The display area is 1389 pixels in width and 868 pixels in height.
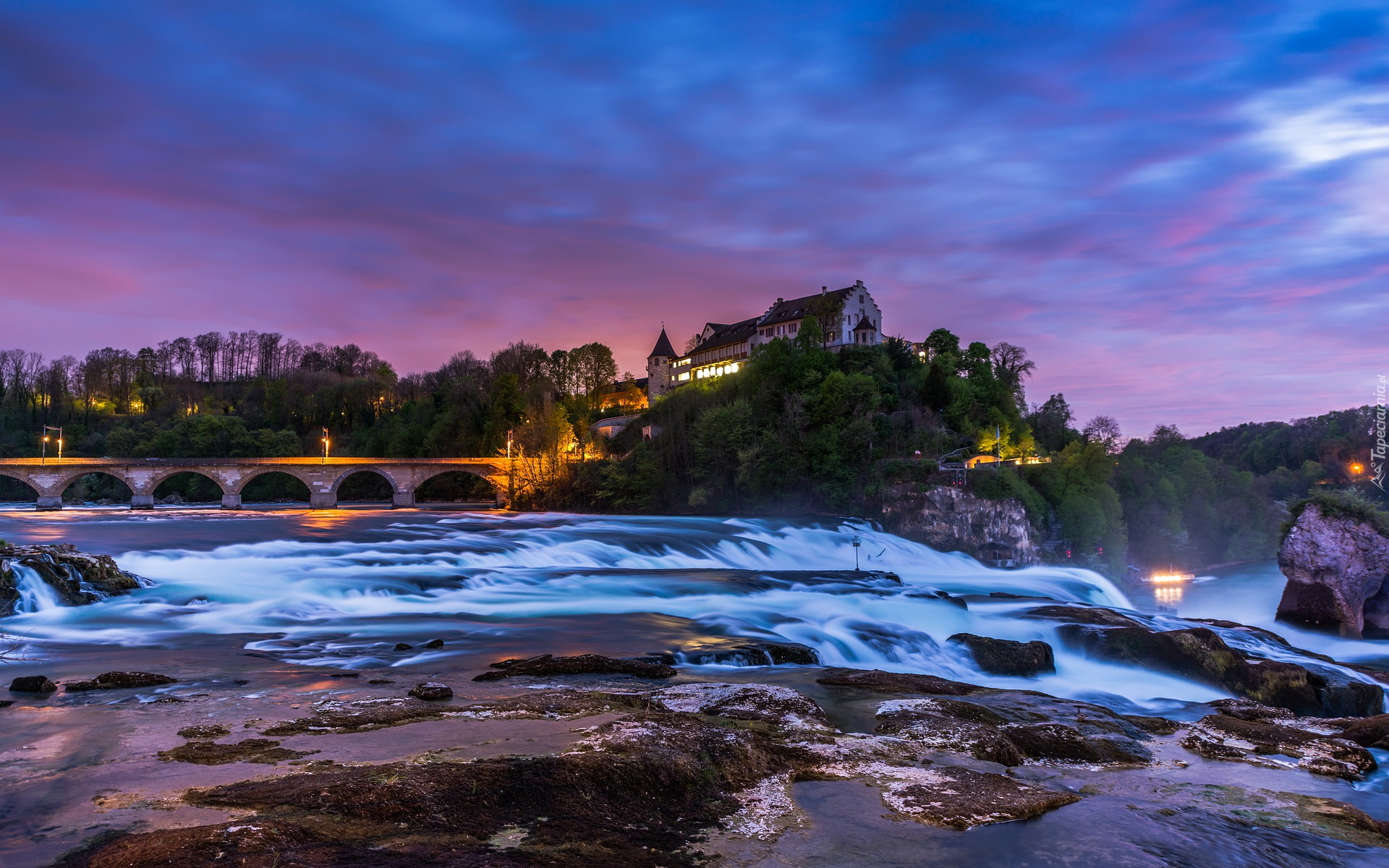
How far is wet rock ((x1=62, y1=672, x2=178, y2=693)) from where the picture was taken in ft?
33.0

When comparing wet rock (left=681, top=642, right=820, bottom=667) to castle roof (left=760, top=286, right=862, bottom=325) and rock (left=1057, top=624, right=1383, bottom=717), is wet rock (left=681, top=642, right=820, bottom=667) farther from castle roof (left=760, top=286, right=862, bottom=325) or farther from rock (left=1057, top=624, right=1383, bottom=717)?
castle roof (left=760, top=286, right=862, bottom=325)

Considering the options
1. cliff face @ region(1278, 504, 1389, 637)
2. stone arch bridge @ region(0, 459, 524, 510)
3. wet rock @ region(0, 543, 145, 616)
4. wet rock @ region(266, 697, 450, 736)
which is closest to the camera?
wet rock @ region(266, 697, 450, 736)

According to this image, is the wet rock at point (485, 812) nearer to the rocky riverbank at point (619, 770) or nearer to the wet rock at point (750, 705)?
the rocky riverbank at point (619, 770)

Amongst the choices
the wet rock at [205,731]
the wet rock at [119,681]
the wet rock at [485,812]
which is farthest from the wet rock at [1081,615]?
the wet rock at [119,681]

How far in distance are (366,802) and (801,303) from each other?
297 ft

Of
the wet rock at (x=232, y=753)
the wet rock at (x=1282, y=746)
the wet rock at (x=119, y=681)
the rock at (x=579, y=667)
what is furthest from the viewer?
the rock at (x=579, y=667)

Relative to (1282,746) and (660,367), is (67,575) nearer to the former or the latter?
(1282,746)

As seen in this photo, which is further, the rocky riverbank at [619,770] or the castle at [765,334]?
the castle at [765,334]

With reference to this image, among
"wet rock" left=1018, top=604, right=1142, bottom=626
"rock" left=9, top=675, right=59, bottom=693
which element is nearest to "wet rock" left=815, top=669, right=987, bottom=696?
"wet rock" left=1018, top=604, right=1142, bottom=626

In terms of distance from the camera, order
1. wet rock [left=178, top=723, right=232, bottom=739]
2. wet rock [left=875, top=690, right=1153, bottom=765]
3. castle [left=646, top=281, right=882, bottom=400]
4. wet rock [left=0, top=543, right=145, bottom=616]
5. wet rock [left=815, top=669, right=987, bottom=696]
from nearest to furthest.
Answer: wet rock [left=178, top=723, right=232, bottom=739], wet rock [left=875, top=690, right=1153, bottom=765], wet rock [left=815, top=669, right=987, bottom=696], wet rock [left=0, top=543, right=145, bottom=616], castle [left=646, top=281, right=882, bottom=400]

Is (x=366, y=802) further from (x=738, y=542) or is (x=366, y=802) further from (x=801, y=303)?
(x=801, y=303)

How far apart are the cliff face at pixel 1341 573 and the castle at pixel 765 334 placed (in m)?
48.2

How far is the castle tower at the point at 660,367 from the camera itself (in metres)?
111

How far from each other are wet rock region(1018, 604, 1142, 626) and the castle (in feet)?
A: 188
